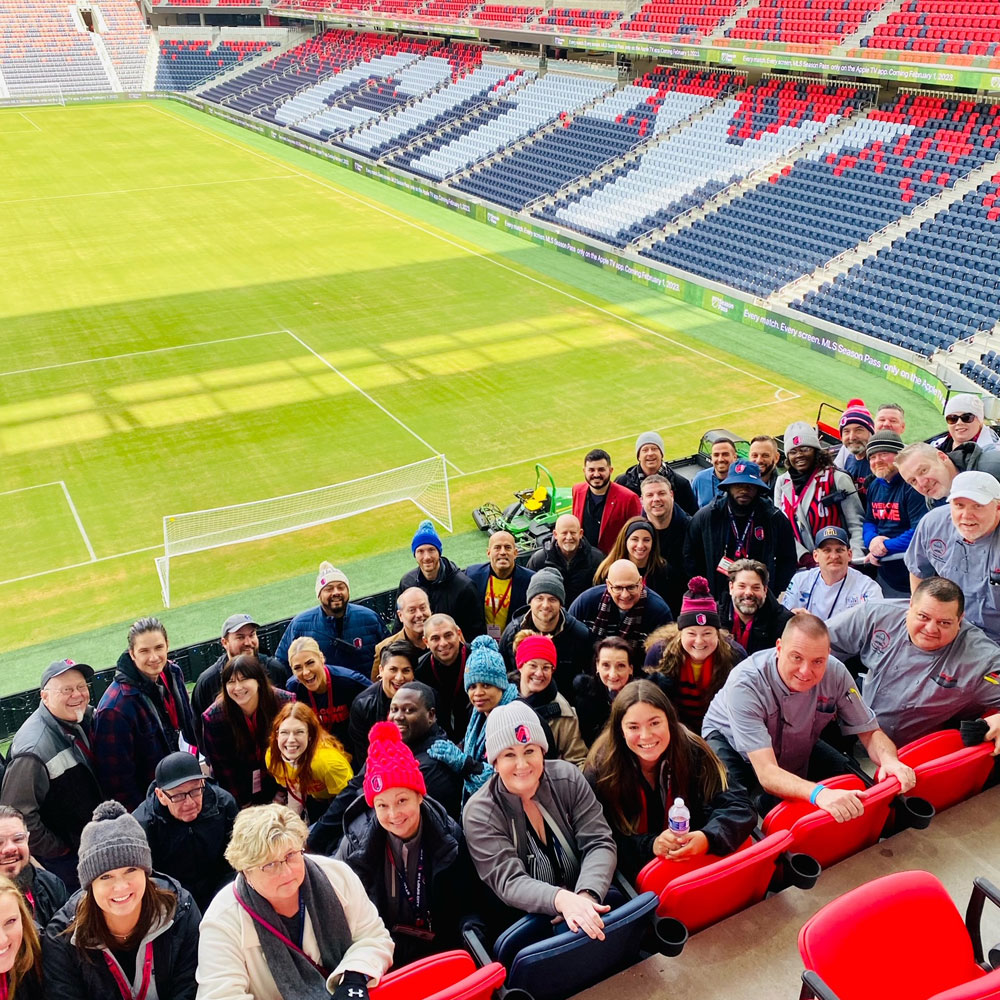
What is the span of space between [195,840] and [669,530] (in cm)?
470

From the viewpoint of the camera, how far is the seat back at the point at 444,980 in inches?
143

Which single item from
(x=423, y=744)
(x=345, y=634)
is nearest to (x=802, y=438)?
(x=345, y=634)

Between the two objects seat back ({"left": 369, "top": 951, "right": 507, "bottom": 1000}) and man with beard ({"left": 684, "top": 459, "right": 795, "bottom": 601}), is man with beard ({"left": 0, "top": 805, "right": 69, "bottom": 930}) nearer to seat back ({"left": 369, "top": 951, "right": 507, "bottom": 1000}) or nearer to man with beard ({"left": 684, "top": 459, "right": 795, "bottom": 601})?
seat back ({"left": 369, "top": 951, "right": 507, "bottom": 1000})

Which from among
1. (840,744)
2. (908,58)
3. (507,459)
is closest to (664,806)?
(840,744)

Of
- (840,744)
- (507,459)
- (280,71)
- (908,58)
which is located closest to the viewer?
(840,744)

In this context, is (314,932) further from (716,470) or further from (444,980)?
(716,470)

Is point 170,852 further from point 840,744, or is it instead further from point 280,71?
point 280,71

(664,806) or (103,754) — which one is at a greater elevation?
(664,806)

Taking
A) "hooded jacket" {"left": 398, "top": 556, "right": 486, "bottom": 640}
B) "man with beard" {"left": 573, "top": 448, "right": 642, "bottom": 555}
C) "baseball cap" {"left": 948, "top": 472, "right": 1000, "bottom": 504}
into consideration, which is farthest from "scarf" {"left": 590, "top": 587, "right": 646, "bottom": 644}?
"man with beard" {"left": 573, "top": 448, "right": 642, "bottom": 555}

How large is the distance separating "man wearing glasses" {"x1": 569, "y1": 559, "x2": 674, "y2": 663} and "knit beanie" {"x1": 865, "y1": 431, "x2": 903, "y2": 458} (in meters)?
2.64

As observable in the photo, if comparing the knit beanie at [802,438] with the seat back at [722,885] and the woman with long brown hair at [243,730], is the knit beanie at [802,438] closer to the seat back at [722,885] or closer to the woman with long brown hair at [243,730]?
the seat back at [722,885]

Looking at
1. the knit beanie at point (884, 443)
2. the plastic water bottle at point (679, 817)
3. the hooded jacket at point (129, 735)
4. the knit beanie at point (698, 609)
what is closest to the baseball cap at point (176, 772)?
the hooded jacket at point (129, 735)

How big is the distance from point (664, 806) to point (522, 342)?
18.6m

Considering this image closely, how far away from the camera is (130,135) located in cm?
4784
